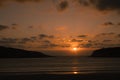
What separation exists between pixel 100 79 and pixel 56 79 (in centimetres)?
554

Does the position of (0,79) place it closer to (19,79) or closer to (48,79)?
(19,79)

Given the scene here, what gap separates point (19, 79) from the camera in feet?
114

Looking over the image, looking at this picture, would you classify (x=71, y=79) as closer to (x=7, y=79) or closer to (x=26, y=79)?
(x=26, y=79)

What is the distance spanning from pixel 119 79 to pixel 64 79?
6810 mm

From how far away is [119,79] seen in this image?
33.5 metres

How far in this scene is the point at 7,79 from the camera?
34.7 metres

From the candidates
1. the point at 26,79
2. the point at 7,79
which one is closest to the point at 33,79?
the point at 26,79

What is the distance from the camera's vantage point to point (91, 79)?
34375mm

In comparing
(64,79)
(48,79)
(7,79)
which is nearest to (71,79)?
(64,79)

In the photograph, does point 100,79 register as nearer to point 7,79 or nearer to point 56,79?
point 56,79

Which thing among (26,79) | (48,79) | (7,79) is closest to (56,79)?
(48,79)

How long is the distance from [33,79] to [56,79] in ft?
9.80

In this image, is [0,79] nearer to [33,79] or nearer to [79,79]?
[33,79]

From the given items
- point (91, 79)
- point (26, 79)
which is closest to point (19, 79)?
point (26, 79)
